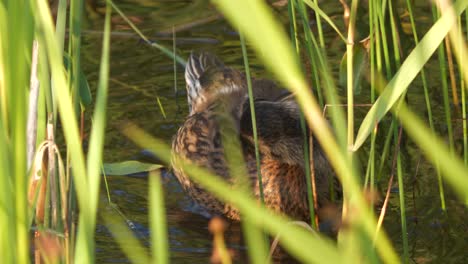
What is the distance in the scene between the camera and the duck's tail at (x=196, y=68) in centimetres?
589

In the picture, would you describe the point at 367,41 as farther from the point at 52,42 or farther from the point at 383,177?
the point at 52,42

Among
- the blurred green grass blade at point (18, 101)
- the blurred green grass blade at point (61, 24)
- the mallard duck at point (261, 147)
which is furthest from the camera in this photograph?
the mallard duck at point (261, 147)

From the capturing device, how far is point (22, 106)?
1483 millimetres

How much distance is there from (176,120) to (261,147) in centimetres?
117

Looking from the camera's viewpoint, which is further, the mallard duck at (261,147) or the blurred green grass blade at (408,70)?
the mallard duck at (261,147)

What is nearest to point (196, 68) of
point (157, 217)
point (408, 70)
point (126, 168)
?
point (126, 168)

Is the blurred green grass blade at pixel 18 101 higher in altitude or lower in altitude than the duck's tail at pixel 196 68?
lower

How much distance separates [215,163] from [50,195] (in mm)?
2591

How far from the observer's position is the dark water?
419 centimetres

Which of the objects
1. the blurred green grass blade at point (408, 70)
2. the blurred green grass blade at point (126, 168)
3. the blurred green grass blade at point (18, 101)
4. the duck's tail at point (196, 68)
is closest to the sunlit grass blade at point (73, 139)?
the blurred green grass blade at point (18, 101)

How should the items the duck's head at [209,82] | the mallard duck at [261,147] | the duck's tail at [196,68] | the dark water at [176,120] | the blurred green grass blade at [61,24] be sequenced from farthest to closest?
1. the duck's tail at [196,68]
2. the duck's head at [209,82]
3. the mallard duck at [261,147]
4. the dark water at [176,120]
5. the blurred green grass blade at [61,24]

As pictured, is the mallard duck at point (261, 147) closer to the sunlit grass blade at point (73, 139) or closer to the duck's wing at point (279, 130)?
the duck's wing at point (279, 130)

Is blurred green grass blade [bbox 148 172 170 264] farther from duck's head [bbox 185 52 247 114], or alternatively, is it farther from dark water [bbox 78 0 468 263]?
duck's head [bbox 185 52 247 114]

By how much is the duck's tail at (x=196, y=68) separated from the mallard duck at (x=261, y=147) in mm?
269
